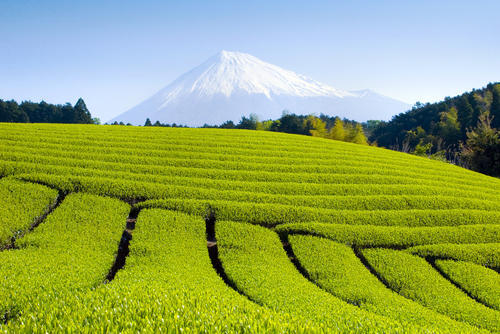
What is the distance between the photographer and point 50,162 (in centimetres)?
1512

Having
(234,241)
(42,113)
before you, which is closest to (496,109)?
(234,241)

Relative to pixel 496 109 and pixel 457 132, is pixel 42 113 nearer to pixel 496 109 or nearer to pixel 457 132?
pixel 457 132

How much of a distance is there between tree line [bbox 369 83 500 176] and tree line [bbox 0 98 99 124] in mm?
62196

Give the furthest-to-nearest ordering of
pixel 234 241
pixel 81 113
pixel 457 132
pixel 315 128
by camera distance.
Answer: pixel 81 113 < pixel 315 128 < pixel 457 132 < pixel 234 241

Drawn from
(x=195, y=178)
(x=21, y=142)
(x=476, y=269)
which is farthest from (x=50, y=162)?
(x=476, y=269)

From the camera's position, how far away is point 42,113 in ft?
241

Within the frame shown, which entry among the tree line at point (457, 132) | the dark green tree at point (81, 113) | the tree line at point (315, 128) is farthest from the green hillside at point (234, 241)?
the dark green tree at point (81, 113)

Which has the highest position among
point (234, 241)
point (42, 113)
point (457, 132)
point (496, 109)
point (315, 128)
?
point (496, 109)

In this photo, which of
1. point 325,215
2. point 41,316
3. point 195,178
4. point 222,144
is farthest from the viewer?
point 222,144

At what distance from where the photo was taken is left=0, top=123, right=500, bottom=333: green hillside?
522 centimetres

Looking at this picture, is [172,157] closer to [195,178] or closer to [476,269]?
[195,178]

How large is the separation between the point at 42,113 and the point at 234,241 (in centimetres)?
8080

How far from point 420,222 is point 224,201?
27.3 ft

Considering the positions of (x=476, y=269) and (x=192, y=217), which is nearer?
(x=476, y=269)
